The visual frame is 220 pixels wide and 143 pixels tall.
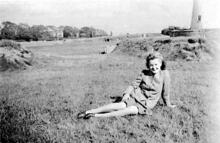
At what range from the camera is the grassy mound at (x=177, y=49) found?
12.5 meters

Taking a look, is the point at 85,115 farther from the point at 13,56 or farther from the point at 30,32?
the point at 30,32

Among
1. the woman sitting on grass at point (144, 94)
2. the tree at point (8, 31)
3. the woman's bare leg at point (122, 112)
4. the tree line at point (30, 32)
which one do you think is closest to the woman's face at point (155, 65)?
the woman sitting on grass at point (144, 94)

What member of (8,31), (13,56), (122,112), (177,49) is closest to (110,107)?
(122,112)

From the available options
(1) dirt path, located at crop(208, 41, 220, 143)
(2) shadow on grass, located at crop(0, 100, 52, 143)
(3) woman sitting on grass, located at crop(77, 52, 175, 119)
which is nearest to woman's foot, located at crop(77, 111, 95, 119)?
(3) woman sitting on grass, located at crop(77, 52, 175, 119)

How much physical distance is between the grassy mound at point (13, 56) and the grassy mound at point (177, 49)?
6.70m

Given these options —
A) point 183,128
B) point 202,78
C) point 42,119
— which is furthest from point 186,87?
point 42,119

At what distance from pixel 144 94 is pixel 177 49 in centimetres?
981

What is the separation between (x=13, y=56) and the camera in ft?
35.7

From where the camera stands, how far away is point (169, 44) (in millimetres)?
14984

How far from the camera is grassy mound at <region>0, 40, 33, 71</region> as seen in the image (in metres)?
10.4

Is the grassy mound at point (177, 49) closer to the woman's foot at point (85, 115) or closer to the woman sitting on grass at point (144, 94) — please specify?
the woman sitting on grass at point (144, 94)

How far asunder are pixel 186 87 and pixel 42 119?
376cm

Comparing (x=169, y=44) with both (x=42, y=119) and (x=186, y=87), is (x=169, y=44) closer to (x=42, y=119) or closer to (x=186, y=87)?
(x=186, y=87)

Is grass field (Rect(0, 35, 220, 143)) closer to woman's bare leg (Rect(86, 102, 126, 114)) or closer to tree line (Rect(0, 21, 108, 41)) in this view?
woman's bare leg (Rect(86, 102, 126, 114))
